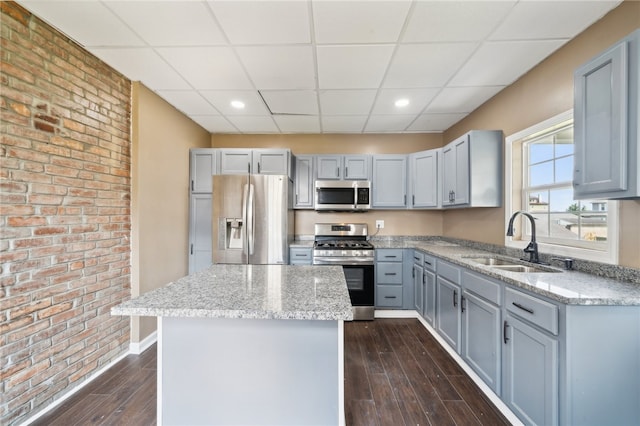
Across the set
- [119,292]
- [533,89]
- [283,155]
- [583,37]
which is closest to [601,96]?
[583,37]

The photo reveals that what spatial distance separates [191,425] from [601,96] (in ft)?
8.76

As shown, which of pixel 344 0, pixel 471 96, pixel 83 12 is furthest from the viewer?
pixel 471 96

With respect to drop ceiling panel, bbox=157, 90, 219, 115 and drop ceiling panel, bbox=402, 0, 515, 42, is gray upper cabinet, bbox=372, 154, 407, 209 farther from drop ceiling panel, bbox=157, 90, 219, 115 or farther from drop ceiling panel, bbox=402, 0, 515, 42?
drop ceiling panel, bbox=157, 90, 219, 115

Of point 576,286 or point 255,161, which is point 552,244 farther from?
point 255,161

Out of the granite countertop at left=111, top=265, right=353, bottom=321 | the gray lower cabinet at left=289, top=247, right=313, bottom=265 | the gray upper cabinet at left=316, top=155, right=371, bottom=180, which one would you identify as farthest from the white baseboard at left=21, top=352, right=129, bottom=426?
the gray upper cabinet at left=316, top=155, right=371, bottom=180

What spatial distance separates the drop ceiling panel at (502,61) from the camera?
1949 mm


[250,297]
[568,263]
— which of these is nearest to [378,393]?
[250,297]

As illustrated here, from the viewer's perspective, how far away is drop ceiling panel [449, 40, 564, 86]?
195cm

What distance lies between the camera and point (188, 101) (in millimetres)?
2914

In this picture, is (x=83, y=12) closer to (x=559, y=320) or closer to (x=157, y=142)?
(x=157, y=142)

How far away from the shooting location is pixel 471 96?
278 cm

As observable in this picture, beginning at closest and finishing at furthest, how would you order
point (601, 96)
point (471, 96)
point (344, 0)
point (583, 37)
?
1. point (601, 96)
2. point (344, 0)
3. point (583, 37)
4. point (471, 96)

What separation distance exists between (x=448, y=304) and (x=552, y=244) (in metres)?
1.00

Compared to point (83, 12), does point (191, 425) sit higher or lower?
lower
